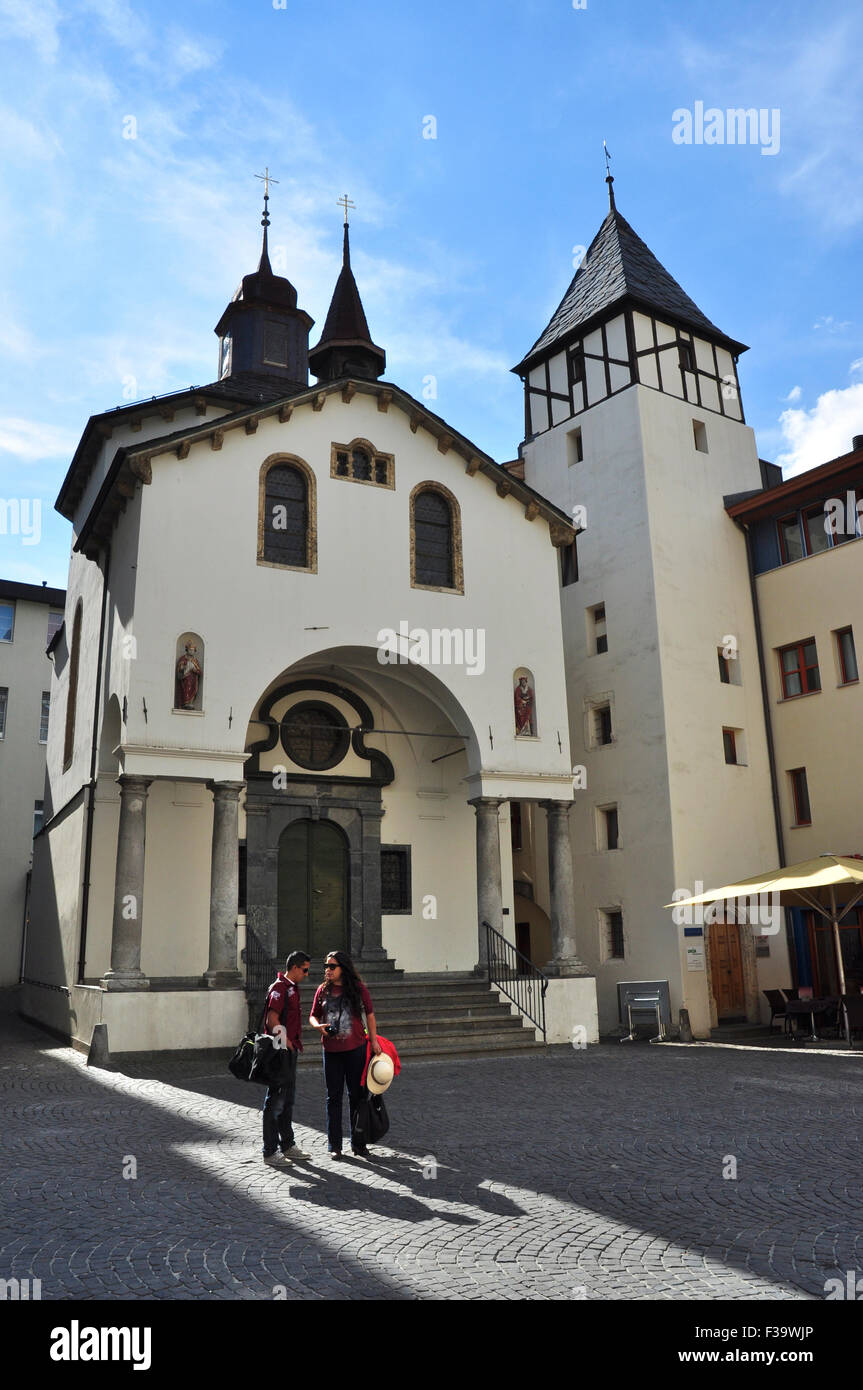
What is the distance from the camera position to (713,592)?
24594mm

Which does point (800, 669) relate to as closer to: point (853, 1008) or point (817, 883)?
point (853, 1008)

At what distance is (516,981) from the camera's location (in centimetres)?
1783

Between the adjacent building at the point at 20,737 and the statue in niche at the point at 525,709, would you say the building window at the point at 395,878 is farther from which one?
the adjacent building at the point at 20,737

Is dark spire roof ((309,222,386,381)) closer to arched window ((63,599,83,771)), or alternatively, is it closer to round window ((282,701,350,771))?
arched window ((63,599,83,771))

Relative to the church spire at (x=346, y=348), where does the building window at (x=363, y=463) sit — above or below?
below

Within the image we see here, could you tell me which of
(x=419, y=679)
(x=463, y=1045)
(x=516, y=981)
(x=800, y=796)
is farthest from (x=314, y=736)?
(x=800, y=796)

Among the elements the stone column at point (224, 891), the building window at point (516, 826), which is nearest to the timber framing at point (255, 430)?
the stone column at point (224, 891)

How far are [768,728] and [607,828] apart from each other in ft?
14.4

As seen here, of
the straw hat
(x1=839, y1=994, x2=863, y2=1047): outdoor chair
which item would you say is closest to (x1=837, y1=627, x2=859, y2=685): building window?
(x1=839, y1=994, x2=863, y2=1047): outdoor chair

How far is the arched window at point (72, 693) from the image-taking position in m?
22.2

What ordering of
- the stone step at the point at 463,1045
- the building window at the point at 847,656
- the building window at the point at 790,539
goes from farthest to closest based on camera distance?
the building window at the point at 790,539 < the building window at the point at 847,656 < the stone step at the point at 463,1045

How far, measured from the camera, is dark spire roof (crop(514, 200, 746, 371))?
1030 inches

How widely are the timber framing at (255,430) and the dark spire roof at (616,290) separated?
7861 millimetres
